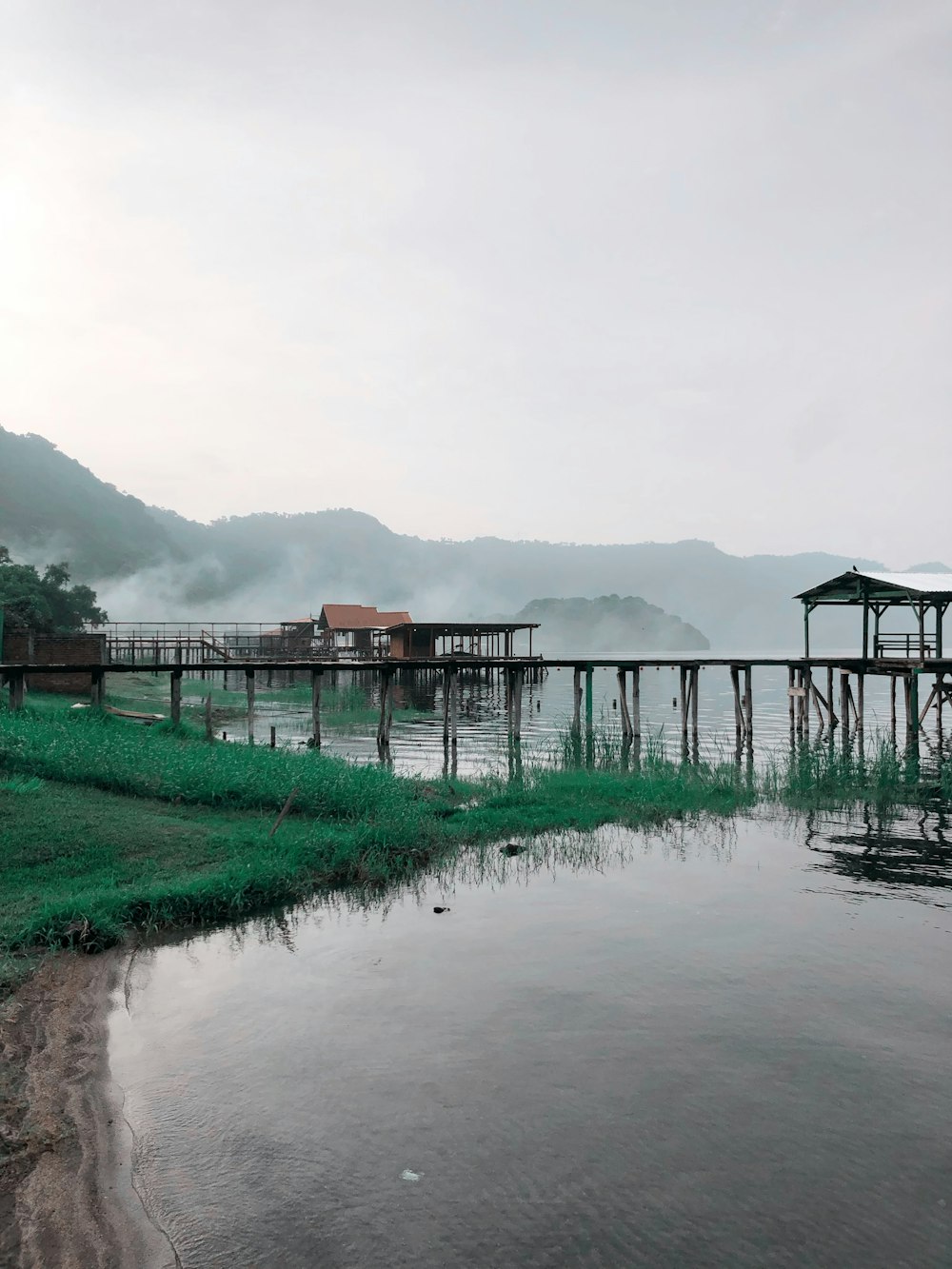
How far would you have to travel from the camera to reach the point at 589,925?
35.0 ft

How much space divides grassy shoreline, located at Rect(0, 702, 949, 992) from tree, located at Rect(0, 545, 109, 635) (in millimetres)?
21067

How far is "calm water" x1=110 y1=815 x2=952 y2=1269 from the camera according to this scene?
505cm

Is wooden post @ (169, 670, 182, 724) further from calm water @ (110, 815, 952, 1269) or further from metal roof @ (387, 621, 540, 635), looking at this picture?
metal roof @ (387, 621, 540, 635)

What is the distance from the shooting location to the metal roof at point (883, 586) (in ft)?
84.5

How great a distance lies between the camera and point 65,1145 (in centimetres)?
546

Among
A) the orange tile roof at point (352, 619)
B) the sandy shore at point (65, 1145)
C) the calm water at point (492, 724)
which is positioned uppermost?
the orange tile roof at point (352, 619)

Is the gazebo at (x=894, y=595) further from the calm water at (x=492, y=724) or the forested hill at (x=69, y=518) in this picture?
the forested hill at (x=69, y=518)

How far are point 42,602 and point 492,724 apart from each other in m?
24.5

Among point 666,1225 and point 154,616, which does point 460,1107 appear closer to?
point 666,1225

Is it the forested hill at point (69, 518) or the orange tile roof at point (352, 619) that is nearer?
the orange tile roof at point (352, 619)

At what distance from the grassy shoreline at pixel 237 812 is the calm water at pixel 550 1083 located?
96cm

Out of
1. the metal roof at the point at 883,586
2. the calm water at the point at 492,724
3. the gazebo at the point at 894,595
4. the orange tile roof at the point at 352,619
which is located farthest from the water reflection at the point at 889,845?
the orange tile roof at the point at 352,619

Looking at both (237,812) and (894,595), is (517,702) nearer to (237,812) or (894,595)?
(894,595)

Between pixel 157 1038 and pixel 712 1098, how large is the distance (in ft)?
15.5
